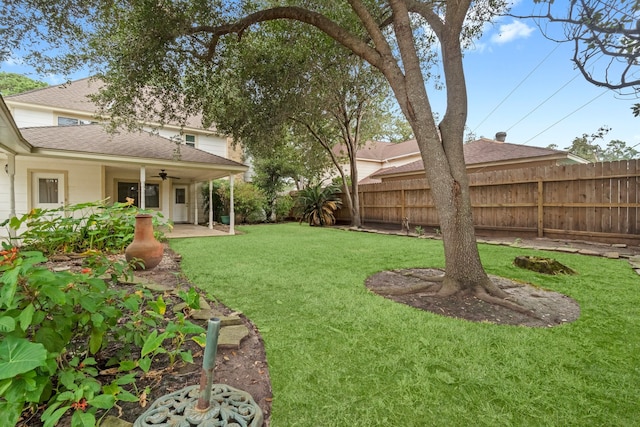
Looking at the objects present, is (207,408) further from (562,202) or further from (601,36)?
(562,202)

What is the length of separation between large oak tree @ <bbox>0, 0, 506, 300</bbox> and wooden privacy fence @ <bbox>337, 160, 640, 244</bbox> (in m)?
3.93

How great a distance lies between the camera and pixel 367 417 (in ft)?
5.10

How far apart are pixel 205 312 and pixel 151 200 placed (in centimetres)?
1258

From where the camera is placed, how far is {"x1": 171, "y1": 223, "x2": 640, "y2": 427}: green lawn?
159 cm

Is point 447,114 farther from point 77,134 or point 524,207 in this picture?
point 77,134

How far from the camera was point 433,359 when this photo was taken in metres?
2.10

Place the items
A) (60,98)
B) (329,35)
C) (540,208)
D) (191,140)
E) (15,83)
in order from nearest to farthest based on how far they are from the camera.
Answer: (329,35), (540,208), (60,98), (191,140), (15,83)

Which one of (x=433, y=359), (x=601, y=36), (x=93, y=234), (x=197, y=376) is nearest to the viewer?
(x=197, y=376)

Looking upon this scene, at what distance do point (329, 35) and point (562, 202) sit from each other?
6.75 metres

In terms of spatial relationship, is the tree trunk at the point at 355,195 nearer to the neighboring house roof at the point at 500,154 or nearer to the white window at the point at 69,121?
the neighboring house roof at the point at 500,154

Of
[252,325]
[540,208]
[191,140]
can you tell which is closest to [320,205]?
[191,140]

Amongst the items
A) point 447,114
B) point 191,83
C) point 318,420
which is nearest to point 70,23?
point 191,83

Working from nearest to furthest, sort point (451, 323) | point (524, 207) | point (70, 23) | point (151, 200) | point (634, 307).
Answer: point (451, 323) < point (634, 307) < point (70, 23) < point (524, 207) < point (151, 200)

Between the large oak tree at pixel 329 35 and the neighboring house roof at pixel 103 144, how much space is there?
7.39 feet
